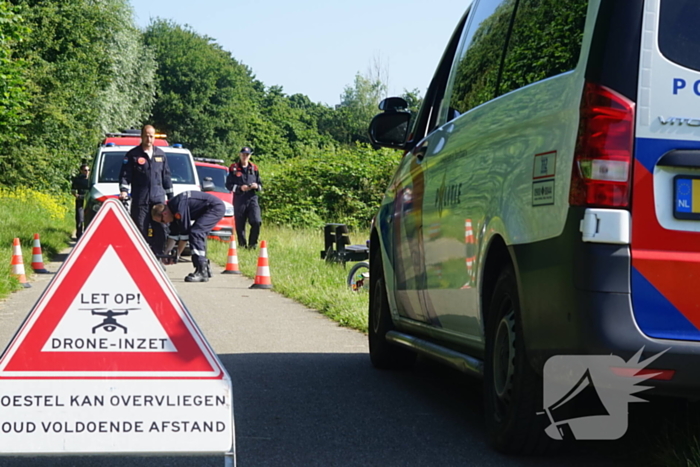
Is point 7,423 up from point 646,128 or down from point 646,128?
down

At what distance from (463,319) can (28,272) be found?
1122 cm

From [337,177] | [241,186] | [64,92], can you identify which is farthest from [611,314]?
[64,92]

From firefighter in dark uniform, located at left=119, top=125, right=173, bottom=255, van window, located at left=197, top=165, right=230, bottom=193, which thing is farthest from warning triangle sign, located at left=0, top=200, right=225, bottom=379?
van window, located at left=197, top=165, right=230, bottom=193

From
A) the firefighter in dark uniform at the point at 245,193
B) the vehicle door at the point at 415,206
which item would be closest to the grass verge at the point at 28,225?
the firefighter in dark uniform at the point at 245,193

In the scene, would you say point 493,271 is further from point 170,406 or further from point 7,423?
point 7,423

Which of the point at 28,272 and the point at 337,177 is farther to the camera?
the point at 337,177

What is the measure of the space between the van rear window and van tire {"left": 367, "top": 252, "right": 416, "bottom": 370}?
3556 millimetres

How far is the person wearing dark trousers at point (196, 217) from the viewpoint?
14250 mm

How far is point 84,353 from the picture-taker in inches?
152

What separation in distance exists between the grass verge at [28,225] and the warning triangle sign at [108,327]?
8.09 metres

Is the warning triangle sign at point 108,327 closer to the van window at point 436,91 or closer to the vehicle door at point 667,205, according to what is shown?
the vehicle door at point 667,205

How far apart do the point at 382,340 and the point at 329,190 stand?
2482 centimetres

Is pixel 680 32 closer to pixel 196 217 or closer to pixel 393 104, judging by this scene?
pixel 393 104

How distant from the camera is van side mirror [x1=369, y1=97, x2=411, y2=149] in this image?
6.84 metres
